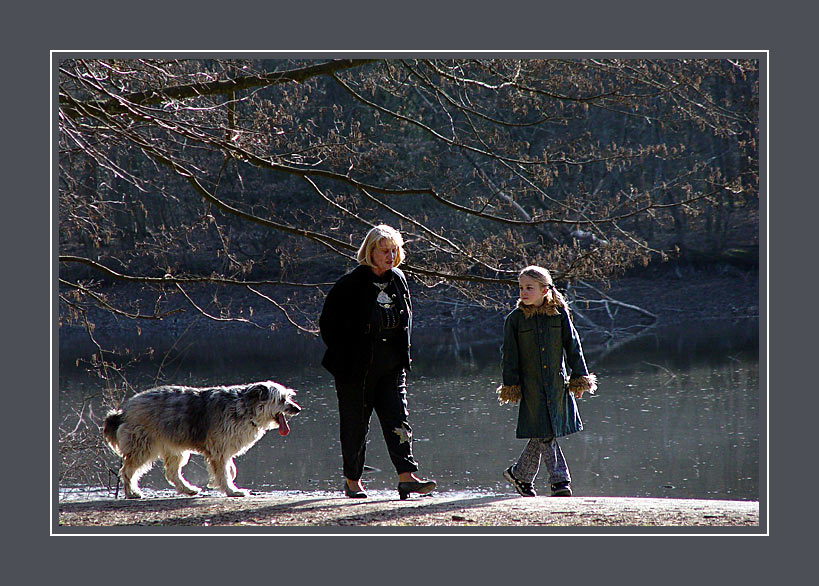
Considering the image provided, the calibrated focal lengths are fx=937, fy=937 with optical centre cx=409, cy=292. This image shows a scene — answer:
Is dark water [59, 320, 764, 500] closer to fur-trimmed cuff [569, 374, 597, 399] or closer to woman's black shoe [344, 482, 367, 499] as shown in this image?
fur-trimmed cuff [569, 374, 597, 399]

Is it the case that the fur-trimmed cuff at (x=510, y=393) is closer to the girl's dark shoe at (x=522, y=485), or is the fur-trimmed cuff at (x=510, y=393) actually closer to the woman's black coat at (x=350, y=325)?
the girl's dark shoe at (x=522, y=485)

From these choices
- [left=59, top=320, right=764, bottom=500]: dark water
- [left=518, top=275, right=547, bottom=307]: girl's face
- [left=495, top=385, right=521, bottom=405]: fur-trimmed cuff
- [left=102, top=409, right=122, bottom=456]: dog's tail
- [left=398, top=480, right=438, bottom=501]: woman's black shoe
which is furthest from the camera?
[left=59, top=320, right=764, bottom=500]: dark water

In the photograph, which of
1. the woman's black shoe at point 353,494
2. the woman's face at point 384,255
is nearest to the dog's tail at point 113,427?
the woman's black shoe at point 353,494

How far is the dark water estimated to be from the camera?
35.5ft

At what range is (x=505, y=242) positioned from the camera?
30.0 feet

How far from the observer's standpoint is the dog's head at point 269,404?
6871 millimetres

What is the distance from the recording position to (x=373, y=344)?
247 inches

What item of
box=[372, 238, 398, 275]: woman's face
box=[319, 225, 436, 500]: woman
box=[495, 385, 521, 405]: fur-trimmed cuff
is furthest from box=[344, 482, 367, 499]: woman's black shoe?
box=[372, 238, 398, 275]: woman's face

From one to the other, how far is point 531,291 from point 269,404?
208 cm

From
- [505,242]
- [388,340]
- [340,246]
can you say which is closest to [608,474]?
[505,242]

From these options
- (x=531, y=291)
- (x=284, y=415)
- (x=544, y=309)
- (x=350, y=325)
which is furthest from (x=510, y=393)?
(x=284, y=415)

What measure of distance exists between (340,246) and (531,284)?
6.88 ft

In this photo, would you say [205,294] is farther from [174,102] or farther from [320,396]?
[174,102]

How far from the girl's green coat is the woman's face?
100 centimetres
